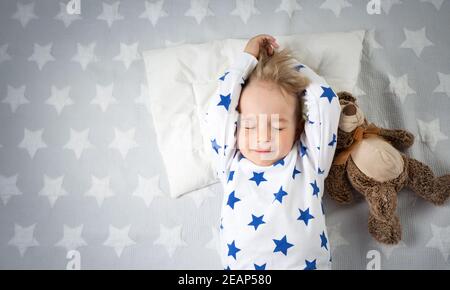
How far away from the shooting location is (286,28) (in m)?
1.35

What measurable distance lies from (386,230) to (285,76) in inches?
18.8

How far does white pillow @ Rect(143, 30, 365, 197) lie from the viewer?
1223mm

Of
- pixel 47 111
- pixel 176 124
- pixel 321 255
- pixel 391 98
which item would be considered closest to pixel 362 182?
pixel 321 255

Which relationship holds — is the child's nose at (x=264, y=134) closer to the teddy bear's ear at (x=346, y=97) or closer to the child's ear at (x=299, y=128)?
the child's ear at (x=299, y=128)

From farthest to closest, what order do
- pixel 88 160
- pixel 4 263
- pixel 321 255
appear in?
1. pixel 88 160
2. pixel 4 263
3. pixel 321 255

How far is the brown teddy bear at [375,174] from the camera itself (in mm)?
1042

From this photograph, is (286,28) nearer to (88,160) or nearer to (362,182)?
(362,182)

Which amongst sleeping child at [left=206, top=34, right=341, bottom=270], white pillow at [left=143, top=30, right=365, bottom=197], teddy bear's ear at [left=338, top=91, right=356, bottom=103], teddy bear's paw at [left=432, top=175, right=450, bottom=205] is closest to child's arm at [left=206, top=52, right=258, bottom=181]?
sleeping child at [left=206, top=34, right=341, bottom=270]

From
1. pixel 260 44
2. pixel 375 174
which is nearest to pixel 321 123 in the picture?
pixel 375 174

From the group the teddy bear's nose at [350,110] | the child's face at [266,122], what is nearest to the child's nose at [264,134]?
the child's face at [266,122]

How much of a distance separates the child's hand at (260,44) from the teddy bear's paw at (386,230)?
1.78 feet

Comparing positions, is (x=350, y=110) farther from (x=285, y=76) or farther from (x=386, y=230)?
(x=386, y=230)

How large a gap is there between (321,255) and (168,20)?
0.91 metres

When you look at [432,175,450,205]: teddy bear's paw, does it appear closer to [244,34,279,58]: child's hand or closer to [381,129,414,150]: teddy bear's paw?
[381,129,414,150]: teddy bear's paw
